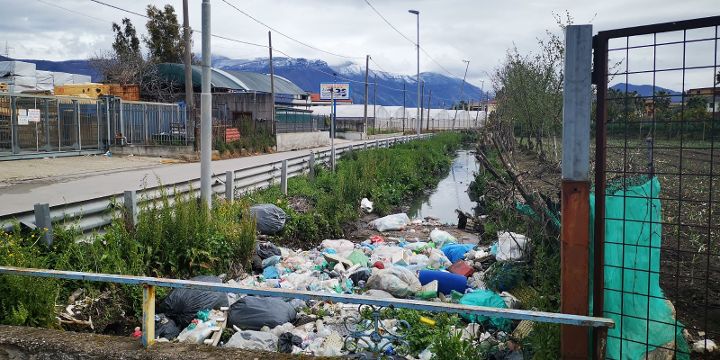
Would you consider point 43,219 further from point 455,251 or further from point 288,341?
point 455,251

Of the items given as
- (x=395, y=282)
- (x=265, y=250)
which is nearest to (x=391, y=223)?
(x=265, y=250)

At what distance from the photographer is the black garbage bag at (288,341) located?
5250mm

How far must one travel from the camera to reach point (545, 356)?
13.1 ft

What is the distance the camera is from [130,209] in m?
7.39

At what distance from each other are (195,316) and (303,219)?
565 cm

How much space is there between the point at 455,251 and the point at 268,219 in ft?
10.6

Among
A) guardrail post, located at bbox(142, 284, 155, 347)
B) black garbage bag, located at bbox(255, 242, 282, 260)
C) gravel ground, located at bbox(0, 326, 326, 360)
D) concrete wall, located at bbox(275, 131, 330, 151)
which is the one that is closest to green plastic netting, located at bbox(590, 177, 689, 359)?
gravel ground, located at bbox(0, 326, 326, 360)

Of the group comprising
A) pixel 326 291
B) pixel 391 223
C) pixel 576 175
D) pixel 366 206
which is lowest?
pixel 391 223

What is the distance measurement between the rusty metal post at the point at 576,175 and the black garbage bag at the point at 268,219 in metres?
7.19

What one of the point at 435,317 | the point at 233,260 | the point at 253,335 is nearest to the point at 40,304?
the point at 253,335

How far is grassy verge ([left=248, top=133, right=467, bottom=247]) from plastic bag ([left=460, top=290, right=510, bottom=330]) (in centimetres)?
524

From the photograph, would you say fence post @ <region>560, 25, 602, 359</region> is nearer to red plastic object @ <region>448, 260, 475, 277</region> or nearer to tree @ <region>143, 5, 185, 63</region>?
red plastic object @ <region>448, 260, 475, 277</region>

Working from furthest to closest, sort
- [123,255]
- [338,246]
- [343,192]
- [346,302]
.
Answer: [343,192], [338,246], [123,255], [346,302]

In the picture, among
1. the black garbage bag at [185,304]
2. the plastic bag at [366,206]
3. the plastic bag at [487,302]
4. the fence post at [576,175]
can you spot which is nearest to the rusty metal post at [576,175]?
the fence post at [576,175]
